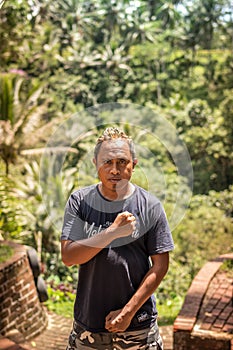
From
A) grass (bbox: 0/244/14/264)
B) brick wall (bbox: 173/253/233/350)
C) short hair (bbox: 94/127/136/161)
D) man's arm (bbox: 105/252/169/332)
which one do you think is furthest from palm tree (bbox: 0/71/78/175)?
man's arm (bbox: 105/252/169/332)

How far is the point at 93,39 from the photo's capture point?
22.0 m

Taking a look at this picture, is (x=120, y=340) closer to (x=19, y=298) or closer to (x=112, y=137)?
(x=112, y=137)

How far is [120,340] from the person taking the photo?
181 centimetres

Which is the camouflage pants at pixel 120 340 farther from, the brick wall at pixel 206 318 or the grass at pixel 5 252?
the grass at pixel 5 252

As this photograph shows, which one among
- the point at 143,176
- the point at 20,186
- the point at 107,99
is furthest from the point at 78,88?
the point at 143,176

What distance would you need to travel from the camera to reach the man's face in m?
1.82

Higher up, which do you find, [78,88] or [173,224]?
[78,88]

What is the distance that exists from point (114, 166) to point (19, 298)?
11.9 ft

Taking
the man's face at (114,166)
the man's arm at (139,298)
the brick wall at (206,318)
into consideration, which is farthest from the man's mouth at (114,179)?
the brick wall at (206,318)

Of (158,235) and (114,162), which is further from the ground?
(114,162)

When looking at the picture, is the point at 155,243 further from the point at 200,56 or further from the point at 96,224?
the point at 200,56

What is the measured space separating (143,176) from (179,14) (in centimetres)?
2319

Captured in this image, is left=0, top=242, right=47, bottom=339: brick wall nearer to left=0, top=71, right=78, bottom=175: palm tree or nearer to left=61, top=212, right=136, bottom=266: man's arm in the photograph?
left=61, top=212, right=136, bottom=266: man's arm

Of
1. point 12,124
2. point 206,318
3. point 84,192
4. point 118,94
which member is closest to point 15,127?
point 12,124
